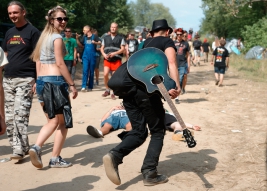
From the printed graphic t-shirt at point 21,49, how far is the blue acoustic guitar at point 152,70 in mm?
1692

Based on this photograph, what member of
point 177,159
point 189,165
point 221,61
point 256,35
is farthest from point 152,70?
point 256,35

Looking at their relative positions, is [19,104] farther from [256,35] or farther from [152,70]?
[256,35]

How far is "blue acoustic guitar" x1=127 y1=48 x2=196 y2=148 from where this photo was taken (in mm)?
4539

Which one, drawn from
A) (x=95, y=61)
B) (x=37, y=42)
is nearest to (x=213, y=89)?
(x=95, y=61)

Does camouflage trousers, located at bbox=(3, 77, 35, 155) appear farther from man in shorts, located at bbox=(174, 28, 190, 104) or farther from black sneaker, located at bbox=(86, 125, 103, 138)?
man in shorts, located at bbox=(174, 28, 190, 104)

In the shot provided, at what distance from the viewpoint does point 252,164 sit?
18.6 ft

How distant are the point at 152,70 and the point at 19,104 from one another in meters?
2.06

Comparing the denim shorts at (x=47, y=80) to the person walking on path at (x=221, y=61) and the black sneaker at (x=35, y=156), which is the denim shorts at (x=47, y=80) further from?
the person walking on path at (x=221, y=61)

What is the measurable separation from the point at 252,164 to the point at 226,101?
19.5 ft

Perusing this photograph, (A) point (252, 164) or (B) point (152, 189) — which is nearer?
(B) point (152, 189)

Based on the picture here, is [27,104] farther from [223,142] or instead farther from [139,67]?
[223,142]

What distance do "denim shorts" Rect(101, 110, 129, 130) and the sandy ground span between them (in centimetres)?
24

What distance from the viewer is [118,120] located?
7613 mm

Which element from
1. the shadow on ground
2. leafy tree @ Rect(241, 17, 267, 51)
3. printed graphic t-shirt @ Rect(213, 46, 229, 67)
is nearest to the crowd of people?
the shadow on ground
